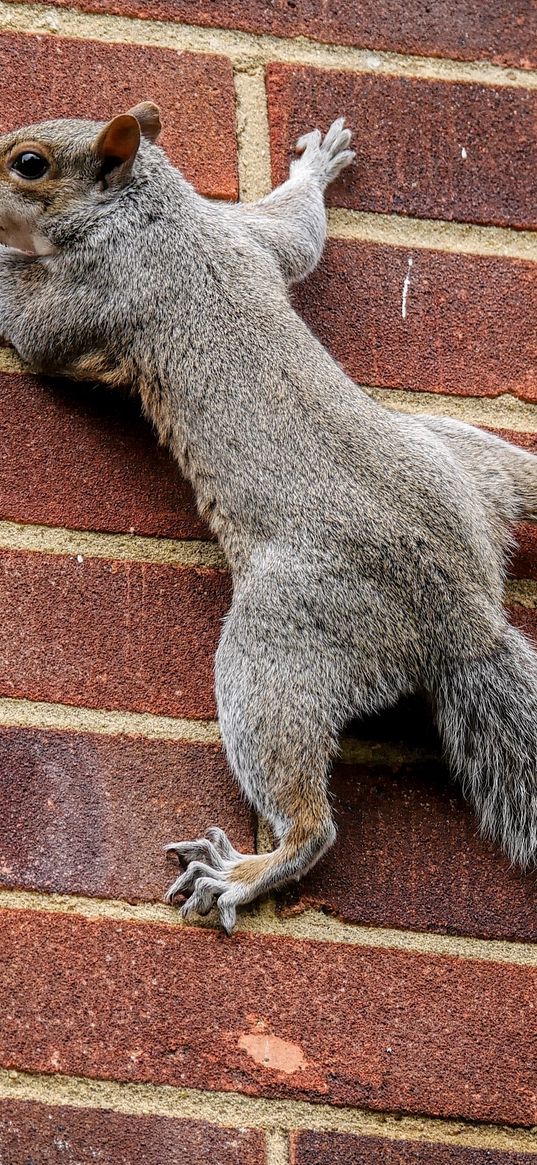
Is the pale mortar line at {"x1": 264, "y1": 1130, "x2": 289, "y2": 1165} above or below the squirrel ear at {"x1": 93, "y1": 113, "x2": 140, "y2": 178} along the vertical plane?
below

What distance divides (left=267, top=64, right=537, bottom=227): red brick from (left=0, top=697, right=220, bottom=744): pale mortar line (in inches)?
28.9

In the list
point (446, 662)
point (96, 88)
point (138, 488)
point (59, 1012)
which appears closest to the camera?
point (59, 1012)

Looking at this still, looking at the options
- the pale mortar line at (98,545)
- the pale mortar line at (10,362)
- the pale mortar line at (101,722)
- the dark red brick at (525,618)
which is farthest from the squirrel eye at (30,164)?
the dark red brick at (525,618)

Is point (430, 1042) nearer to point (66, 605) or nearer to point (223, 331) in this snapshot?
point (66, 605)

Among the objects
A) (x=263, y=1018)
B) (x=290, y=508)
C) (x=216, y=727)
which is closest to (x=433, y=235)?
(x=290, y=508)

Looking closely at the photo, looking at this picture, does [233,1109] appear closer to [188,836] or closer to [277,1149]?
[277,1149]

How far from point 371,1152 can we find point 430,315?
38.7 inches

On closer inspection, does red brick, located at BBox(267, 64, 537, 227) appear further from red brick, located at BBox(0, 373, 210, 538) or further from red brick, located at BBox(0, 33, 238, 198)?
red brick, located at BBox(0, 373, 210, 538)

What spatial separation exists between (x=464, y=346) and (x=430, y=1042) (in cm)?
83

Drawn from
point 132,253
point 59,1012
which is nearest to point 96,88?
point 132,253

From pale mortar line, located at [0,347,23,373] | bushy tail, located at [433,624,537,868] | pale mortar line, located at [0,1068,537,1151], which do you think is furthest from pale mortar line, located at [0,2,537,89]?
pale mortar line, located at [0,1068,537,1151]

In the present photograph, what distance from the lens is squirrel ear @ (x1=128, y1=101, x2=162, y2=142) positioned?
161 centimetres

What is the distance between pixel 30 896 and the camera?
134 cm

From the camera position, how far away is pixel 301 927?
4.44 ft
